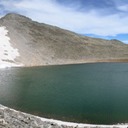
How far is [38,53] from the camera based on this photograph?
101812mm

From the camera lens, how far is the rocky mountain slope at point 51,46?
98.9 m

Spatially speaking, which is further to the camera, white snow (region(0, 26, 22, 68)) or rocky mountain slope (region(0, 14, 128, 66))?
rocky mountain slope (region(0, 14, 128, 66))

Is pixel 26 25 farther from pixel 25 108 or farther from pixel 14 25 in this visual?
pixel 25 108

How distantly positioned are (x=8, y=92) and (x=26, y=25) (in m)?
89.7

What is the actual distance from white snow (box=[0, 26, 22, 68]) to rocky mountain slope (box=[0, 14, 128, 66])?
2.96 feet

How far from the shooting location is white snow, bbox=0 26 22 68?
81900 millimetres

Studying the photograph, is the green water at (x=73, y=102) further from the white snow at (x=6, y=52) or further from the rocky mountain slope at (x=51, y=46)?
the rocky mountain slope at (x=51, y=46)

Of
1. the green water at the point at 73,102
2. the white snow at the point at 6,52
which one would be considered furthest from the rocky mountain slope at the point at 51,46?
the green water at the point at 73,102

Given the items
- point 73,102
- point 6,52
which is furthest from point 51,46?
point 73,102

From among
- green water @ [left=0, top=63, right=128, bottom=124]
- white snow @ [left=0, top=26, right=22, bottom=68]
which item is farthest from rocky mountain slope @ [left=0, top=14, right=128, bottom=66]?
green water @ [left=0, top=63, right=128, bottom=124]

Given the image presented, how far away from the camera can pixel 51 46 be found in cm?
11369

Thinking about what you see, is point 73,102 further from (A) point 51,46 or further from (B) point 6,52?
(A) point 51,46

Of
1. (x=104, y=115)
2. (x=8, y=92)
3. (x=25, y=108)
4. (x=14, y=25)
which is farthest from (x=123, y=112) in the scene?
(x=14, y=25)

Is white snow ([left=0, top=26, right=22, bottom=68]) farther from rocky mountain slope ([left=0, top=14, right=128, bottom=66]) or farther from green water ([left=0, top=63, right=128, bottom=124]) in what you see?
green water ([left=0, top=63, right=128, bottom=124])
